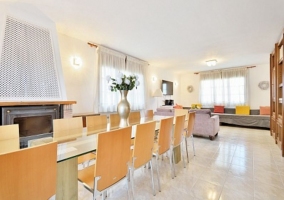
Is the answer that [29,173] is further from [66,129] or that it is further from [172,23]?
[172,23]

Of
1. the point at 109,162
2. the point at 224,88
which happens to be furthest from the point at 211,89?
the point at 109,162

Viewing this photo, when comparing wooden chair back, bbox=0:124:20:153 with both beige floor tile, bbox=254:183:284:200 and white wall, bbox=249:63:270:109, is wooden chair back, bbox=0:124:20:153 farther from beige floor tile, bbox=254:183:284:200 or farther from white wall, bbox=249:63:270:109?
white wall, bbox=249:63:270:109

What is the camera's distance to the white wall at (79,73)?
335 cm

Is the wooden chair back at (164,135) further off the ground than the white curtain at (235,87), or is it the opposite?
the white curtain at (235,87)

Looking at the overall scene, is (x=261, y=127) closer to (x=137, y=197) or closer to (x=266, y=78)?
(x=266, y=78)

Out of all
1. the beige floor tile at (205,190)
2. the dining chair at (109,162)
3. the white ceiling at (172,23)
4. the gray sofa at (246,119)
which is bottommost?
the beige floor tile at (205,190)

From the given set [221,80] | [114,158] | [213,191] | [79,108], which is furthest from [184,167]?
[221,80]

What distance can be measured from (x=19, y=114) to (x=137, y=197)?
6.79 ft

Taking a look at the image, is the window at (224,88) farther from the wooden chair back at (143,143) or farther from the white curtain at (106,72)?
the wooden chair back at (143,143)

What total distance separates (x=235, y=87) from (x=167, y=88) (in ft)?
9.23

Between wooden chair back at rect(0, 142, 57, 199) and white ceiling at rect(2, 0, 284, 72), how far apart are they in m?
2.18

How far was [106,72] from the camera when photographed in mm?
4098

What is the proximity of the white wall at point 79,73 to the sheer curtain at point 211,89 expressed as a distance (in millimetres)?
5376

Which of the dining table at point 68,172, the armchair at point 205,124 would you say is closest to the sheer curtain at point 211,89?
the armchair at point 205,124
